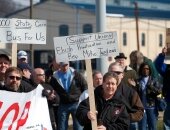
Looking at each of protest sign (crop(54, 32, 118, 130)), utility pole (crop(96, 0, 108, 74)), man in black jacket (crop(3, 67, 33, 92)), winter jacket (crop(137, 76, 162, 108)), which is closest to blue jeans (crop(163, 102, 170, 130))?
winter jacket (crop(137, 76, 162, 108))

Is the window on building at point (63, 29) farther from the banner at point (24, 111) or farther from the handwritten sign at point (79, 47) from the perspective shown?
the banner at point (24, 111)

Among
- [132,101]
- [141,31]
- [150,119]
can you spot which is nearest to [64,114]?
Answer: [150,119]

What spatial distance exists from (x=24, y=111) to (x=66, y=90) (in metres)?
4.48

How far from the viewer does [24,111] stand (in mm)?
6977

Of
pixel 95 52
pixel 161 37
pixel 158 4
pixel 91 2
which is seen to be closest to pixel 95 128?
pixel 95 52

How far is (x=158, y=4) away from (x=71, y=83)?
264 feet

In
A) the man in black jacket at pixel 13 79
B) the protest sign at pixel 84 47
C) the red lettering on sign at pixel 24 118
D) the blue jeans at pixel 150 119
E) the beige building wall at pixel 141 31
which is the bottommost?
the blue jeans at pixel 150 119

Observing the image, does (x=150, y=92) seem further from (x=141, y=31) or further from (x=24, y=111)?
(x=141, y=31)

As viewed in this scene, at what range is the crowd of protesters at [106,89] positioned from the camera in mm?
6867

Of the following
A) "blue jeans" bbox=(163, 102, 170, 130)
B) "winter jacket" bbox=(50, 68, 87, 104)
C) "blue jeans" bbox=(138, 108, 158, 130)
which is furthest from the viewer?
"blue jeans" bbox=(138, 108, 158, 130)

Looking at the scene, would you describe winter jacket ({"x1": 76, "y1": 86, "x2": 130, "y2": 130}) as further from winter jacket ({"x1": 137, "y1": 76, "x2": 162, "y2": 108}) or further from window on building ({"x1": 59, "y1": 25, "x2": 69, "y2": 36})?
window on building ({"x1": 59, "y1": 25, "x2": 69, "y2": 36})

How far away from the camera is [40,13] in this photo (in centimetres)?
7375

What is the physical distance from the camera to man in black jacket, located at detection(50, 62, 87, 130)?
11.4 meters

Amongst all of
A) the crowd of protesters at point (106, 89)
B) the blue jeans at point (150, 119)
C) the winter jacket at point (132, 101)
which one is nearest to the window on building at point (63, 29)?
the crowd of protesters at point (106, 89)
